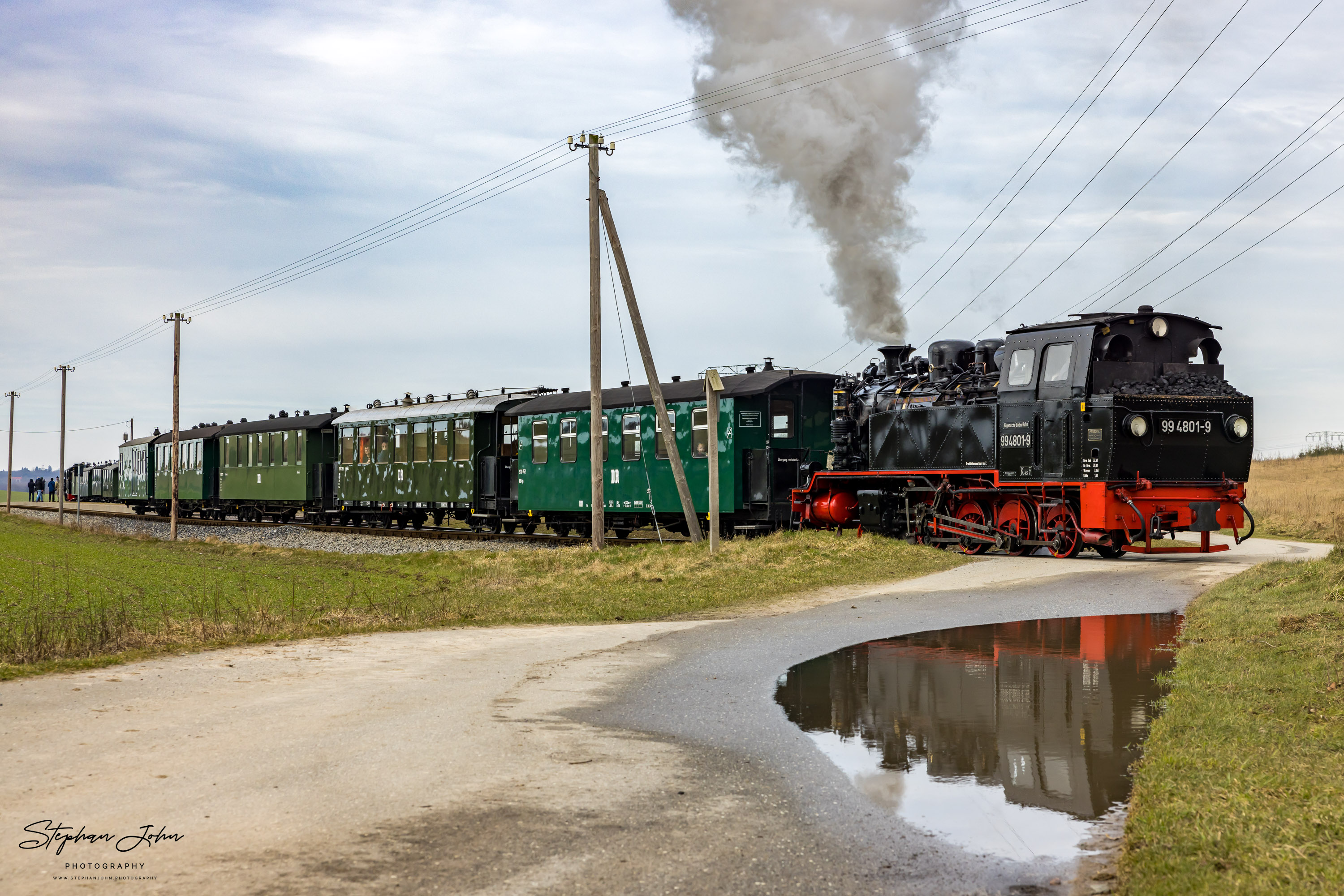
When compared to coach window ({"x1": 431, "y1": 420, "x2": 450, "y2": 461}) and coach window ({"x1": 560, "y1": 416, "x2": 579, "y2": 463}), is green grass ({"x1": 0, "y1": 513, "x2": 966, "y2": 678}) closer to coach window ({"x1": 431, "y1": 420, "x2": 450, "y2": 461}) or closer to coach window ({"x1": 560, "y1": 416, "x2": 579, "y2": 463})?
coach window ({"x1": 560, "y1": 416, "x2": 579, "y2": 463})

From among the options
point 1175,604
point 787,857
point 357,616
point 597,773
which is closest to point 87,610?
point 357,616

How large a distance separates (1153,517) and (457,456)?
20.6 m

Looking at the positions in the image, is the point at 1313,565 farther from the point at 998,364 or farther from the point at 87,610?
the point at 87,610

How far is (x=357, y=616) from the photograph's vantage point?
1374cm

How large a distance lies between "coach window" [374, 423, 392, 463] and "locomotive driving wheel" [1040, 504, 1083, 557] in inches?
915

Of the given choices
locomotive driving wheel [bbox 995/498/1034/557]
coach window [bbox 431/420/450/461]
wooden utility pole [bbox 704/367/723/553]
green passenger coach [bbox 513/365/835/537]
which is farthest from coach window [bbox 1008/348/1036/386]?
coach window [bbox 431/420/450/461]

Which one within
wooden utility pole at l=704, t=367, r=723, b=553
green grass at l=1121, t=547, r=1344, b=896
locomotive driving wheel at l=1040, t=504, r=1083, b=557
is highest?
wooden utility pole at l=704, t=367, r=723, b=553

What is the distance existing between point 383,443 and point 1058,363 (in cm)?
2452

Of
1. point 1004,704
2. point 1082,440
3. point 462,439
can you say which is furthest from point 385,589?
point 462,439

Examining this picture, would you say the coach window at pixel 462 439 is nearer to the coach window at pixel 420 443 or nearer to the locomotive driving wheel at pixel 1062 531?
the coach window at pixel 420 443

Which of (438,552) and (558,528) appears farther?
(558,528)

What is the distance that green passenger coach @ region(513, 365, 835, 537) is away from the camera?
2420 cm

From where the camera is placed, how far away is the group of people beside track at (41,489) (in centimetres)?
8950

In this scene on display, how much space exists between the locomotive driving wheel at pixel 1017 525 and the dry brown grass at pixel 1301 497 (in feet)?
15.1
